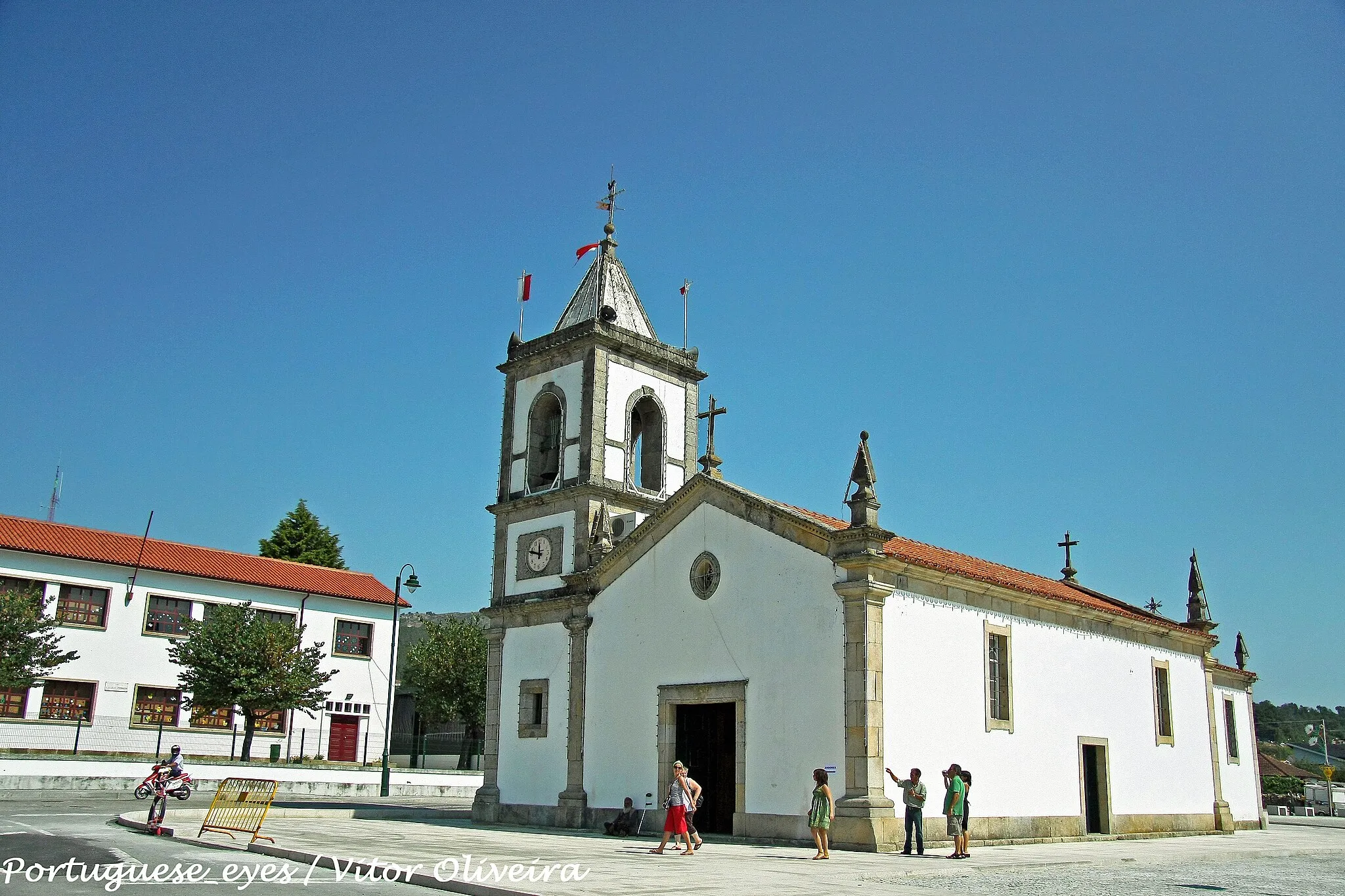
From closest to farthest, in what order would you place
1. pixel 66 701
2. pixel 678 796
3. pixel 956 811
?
1. pixel 678 796
2. pixel 956 811
3. pixel 66 701

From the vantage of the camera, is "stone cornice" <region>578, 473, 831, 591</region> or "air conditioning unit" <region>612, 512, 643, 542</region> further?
"air conditioning unit" <region>612, 512, 643, 542</region>

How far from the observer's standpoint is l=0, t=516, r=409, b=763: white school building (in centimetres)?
4194

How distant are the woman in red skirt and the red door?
35.0 m

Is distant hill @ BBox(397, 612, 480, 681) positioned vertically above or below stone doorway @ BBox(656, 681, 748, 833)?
above

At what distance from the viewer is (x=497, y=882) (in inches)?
468

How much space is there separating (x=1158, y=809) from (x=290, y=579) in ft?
122

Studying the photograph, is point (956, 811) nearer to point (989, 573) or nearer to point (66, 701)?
point (989, 573)

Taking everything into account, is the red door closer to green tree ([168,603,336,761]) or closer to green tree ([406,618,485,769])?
green tree ([406,618,485,769])

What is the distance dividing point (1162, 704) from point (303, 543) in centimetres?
5477

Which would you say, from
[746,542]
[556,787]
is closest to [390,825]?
[556,787]

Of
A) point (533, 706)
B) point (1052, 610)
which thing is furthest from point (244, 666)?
point (1052, 610)

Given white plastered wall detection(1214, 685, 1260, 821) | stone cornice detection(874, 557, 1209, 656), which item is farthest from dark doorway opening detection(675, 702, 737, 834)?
white plastered wall detection(1214, 685, 1260, 821)

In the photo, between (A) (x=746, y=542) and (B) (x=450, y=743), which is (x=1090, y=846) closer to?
(A) (x=746, y=542)

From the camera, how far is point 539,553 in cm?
2836
